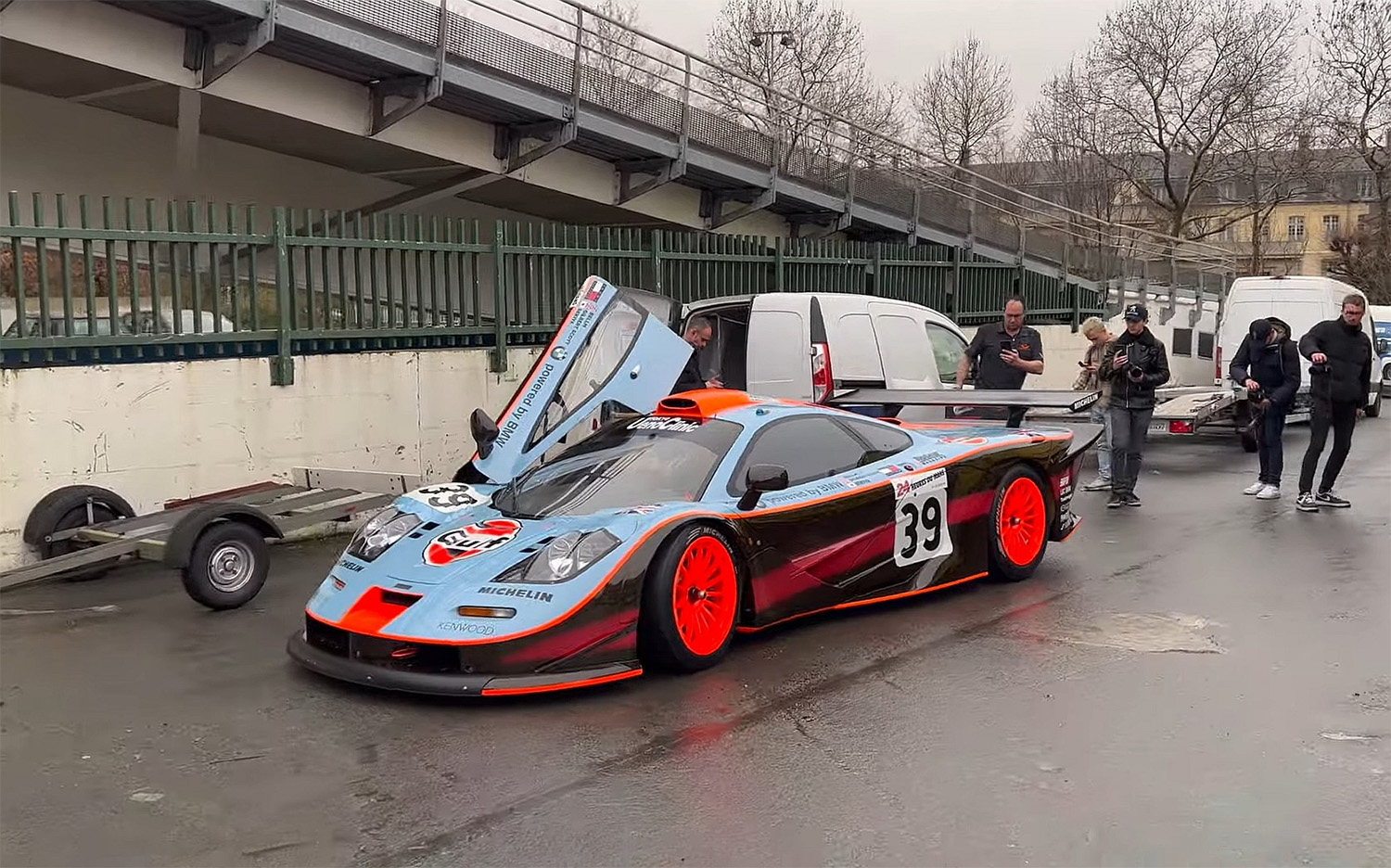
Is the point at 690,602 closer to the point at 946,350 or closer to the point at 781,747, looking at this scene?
the point at 781,747

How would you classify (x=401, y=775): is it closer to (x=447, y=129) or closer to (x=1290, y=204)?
(x=447, y=129)

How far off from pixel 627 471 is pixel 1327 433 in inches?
278

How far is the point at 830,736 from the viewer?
16.4 ft

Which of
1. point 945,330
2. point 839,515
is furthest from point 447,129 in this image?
point 839,515

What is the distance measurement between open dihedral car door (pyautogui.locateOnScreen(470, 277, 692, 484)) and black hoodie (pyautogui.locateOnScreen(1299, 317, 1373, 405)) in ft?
19.3

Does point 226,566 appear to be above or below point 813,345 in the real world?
below

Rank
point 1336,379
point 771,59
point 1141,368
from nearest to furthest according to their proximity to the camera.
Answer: point 1336,379, point 1141,368, point 771,59

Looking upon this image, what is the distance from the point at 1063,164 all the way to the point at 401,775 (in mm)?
43166

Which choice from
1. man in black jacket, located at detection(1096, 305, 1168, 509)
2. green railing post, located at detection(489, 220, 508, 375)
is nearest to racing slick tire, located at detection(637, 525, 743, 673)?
green railing post, located at detection(489, 220, 508, 375)

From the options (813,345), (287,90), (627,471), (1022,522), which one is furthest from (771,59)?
(627,471)

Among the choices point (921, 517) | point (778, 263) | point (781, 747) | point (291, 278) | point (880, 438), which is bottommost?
point (781, 747)

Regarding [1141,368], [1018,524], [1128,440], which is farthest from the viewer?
[1128,440]

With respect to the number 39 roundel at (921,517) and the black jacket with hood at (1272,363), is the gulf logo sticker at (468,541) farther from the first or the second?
the black jacket with hood at (1272,363)

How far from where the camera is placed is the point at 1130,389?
10828 millimetres
